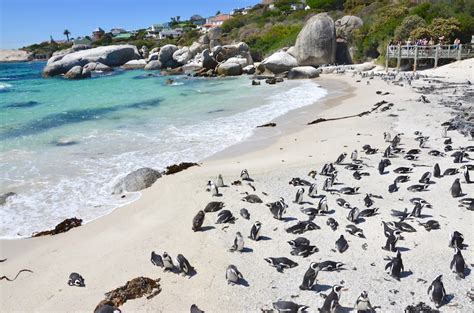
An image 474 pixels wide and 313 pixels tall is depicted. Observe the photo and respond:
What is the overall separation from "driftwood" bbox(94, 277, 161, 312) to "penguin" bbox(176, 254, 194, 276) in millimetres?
391

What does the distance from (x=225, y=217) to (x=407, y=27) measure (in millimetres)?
33560

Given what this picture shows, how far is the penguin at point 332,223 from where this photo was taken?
739cm

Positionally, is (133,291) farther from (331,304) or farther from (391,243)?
(391,243)

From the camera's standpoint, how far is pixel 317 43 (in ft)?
129

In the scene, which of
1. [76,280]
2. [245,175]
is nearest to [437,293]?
[76,280]

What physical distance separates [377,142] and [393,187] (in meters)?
4.42

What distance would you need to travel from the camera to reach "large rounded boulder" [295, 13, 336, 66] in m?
39.1

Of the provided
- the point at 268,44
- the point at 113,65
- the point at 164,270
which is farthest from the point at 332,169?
the point at 113,65

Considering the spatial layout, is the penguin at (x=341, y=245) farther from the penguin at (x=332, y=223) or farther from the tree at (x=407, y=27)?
the tree at (x=407, y=27)

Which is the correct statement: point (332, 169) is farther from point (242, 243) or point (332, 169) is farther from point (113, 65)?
point (113, 65)

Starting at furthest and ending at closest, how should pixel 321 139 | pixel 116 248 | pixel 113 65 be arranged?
pixel 113 65
pixel 321 139
pixel 116 248

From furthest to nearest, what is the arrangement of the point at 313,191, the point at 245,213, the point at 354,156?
1. the point at 354,156
2. the point at 313,191
3. the point at 245,213

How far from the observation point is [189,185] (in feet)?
33.2

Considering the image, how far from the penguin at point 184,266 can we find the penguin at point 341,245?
2427mm
